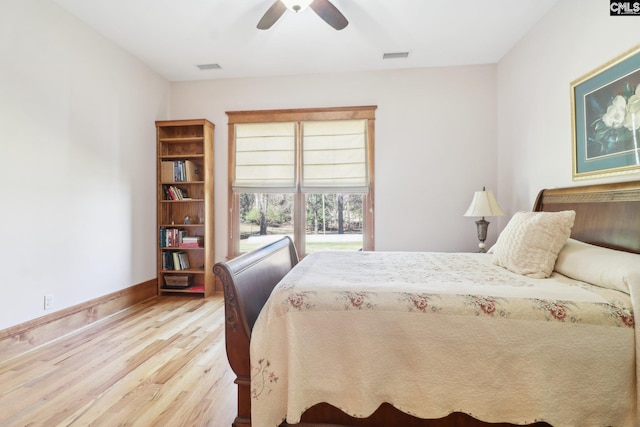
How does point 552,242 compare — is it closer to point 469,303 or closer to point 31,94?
point 469,303

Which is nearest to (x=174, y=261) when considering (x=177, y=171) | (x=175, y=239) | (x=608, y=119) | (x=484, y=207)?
(x=175, y=239)

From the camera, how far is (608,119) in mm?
2002

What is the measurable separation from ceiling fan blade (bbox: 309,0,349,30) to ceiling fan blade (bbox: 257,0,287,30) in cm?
23

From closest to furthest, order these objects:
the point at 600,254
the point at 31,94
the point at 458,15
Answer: the point at 600,254
the point at 31,94
the point at 458,15

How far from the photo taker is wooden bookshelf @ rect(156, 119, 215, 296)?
3744 millimetres

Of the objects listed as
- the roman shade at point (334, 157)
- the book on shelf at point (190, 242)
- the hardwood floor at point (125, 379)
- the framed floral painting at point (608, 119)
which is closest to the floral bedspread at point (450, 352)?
the hardwood floor at point (125, 379)

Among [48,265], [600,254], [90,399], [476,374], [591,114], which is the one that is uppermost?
[591,114]

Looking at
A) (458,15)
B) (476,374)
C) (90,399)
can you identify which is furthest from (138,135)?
(476,374)

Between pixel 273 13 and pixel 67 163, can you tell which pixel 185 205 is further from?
pixel 273 13

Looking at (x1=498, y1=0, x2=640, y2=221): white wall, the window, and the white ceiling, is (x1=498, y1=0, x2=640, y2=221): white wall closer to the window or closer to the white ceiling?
the white ceiling

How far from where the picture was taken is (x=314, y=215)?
12.9 ft

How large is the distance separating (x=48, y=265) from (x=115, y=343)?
871 mm

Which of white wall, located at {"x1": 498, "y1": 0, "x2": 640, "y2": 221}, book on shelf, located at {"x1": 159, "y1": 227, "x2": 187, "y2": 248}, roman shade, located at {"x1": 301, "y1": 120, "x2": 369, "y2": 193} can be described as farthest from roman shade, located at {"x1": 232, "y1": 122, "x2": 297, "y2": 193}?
white wall, located at {"x1": 498, "y1": 0, "x2": 640, "y2": 221}

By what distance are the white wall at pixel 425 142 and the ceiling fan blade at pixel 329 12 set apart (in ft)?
4.72
